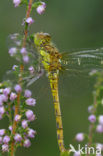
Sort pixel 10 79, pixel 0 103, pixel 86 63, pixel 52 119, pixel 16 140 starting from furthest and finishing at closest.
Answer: pixel 52 119
pixel 86 63
pixel 10 79
pixel 0 103
pixel 16 140

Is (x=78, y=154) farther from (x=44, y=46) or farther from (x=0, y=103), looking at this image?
(x=44, y=46)

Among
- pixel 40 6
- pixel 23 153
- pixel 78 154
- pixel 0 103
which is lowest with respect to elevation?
pixel 23 153

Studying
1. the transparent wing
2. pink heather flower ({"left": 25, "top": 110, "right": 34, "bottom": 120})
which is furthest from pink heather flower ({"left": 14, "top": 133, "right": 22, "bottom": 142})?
the transparent wing

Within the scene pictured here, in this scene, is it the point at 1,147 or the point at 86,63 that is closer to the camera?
the point at 1,147

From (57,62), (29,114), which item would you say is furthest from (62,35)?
(29,114)

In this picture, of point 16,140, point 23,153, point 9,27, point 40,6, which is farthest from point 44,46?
point 9,27

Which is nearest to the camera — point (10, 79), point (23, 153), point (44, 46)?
point (10, 79)

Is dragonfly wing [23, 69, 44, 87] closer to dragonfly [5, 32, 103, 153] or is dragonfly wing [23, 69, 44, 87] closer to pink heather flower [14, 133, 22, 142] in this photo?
dragonfly [5, 32, 103, 153]

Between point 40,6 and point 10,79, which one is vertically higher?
point 40,6
